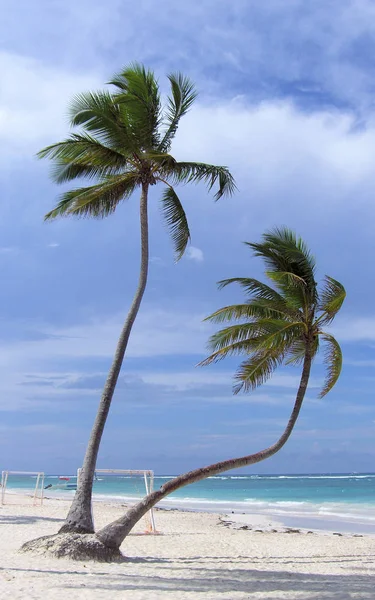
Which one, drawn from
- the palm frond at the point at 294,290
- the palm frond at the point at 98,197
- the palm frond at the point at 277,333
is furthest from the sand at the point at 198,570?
the palm frond at the point at 98,197

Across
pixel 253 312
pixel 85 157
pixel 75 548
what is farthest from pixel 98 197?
pixel 75 548

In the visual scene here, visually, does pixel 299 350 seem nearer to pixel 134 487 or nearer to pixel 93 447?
pixel 93 447

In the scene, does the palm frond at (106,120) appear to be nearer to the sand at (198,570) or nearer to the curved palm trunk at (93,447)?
the curved palm trunk at (93,447)

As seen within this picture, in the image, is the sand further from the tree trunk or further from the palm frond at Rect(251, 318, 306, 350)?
the palm frond at Rect(251, 318, 306, 350)

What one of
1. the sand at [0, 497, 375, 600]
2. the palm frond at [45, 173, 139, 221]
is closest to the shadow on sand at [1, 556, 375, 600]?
the sand at [0, 497, 375, 600]

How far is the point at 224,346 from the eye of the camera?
1365 cm

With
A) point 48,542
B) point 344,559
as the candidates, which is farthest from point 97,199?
point 344,559

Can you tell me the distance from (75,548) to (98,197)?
262 inches

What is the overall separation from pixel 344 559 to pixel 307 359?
4.39 meters

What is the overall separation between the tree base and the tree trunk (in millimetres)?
142

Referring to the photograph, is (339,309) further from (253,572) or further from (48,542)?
(48,542)

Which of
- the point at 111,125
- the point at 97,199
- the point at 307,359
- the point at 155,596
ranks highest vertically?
the point at 111,125

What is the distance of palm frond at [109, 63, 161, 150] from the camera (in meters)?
11.9

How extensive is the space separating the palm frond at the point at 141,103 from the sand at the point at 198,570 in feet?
25.3
